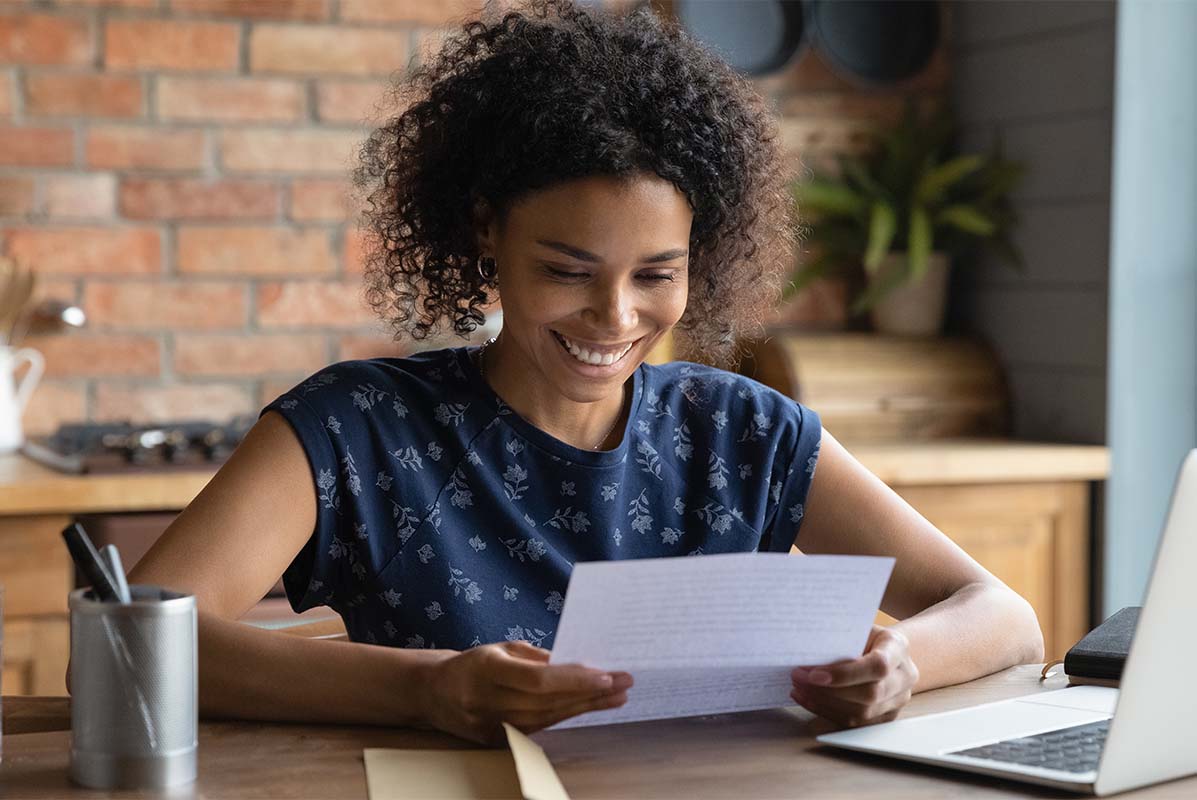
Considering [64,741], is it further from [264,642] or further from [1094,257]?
[1094,257]

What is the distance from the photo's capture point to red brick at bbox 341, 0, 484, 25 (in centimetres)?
294

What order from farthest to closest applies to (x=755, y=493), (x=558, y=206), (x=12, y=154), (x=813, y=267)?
(x=813, y=267)
(x=12, y=154)
(x=755, y=493)
(x=558, y=206)

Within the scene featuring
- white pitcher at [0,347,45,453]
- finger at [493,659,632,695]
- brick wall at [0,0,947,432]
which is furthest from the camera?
brick wall at [0,0,947,432]

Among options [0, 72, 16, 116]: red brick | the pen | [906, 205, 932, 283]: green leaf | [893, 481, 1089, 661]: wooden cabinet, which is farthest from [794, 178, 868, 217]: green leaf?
the pen

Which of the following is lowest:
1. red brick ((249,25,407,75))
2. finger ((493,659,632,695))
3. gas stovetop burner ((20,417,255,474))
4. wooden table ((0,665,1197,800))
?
gas stovetop burner ((20,417,255,474))

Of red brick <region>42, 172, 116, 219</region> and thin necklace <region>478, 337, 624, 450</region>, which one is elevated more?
red brick <region>42, 172, 116, 219</region>

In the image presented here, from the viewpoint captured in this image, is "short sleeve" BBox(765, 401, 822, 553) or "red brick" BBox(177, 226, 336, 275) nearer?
"short sleeve" BBox(765, 401, 822, 553)

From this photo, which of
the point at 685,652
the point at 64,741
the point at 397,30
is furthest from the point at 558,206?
the point at 397,30

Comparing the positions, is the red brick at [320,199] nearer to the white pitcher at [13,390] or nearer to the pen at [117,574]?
the white pitcher at [13,390]

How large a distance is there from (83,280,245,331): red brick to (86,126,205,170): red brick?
0.73 ft

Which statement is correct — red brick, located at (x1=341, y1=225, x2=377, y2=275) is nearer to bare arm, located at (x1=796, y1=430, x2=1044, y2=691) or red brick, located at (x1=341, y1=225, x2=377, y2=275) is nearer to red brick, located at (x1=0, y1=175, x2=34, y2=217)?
red brick, located at (x1=0, y1=175, x2=34, y2=217)

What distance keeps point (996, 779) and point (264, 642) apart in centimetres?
60

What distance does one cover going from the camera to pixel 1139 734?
1043 mm

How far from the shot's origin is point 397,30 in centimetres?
296
